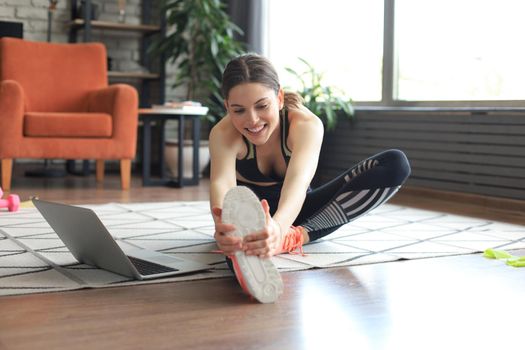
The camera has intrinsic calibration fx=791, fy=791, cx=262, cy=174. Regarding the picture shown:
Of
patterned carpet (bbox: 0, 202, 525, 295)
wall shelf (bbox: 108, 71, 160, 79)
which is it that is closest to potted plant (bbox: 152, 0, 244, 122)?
wall shelf (bbox: 108, 71, 160, 79)

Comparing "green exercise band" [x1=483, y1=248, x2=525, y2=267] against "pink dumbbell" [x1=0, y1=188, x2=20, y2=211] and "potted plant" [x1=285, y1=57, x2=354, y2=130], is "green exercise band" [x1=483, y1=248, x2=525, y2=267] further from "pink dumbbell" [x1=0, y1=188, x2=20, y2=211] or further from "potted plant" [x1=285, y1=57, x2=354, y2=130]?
"potted plant" [x1=285, y1=57, x2=354, y2=130]

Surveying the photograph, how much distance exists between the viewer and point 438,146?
4461mm

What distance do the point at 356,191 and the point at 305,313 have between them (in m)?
0.83

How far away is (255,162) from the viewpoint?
2.44 m

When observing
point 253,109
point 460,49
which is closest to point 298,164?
point 253,109

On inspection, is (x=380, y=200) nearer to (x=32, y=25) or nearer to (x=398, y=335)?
(x=398, y=335)

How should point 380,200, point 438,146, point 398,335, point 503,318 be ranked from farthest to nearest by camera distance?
point 438,146, point 380,200, point 503,318, point 398,335

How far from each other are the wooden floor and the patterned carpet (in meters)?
0.11

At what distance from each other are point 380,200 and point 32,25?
4.45 m

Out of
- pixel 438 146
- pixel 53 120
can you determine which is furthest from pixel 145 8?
pixel 438 146

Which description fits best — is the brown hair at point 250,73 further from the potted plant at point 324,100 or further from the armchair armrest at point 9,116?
the potted plant at point 324,100

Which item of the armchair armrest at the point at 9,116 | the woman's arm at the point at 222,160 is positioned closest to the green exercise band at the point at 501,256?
the woman's arm at the point at 222,160

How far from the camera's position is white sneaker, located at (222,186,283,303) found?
1.64 metres

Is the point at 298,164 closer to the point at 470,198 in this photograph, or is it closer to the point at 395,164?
the point at 395,164
